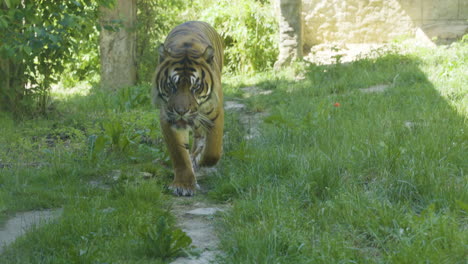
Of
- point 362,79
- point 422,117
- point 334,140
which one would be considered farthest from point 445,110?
point 362,79

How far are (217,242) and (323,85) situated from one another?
5579 millimetres

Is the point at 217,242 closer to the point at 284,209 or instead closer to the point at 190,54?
the point at 284,209

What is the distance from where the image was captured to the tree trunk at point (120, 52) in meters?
10.2

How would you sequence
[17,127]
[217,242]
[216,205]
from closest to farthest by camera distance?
[217,242] → [216,205] → [17,127]

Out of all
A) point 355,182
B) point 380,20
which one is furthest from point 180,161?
point 380,20

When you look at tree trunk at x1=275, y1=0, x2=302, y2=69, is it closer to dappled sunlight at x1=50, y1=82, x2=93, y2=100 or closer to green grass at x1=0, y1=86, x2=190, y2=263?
dappled sunlight at x1=50, y1=82, x2=93, y2=100

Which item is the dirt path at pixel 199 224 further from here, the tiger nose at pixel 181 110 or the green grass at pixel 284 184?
the tiger nose at pixel 181 110

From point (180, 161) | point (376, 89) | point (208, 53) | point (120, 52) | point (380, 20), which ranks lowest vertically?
point (180, 161)

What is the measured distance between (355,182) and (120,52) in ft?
24.4

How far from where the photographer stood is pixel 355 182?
12.3 feet

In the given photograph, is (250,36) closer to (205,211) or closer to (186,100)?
(186,100)

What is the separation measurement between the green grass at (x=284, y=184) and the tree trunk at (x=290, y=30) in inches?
156

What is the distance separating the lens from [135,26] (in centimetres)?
1019

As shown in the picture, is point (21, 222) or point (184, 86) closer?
point (21, 222)
